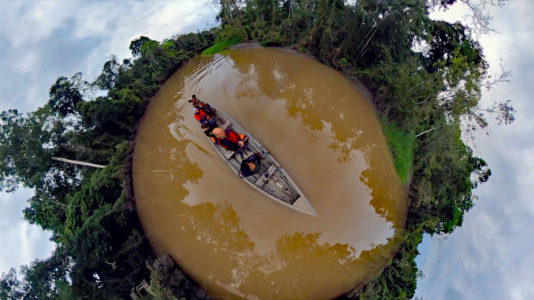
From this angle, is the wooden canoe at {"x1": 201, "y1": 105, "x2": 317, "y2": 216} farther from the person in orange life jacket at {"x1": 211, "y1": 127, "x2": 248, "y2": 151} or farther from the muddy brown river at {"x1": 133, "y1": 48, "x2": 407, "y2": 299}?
the muddy brown river at {"x1": 133, "y1": 48, "x2": 407, "y2": 299}

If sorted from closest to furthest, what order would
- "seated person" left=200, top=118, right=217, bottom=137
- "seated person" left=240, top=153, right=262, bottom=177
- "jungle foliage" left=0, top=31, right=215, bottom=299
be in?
"jungle foliage" left=0, top=31, right=215, bottom=299, "seated person" left=240, top=153, right=262, bottom=177, "seated person" left=200, top=118, right=217, bottom=137

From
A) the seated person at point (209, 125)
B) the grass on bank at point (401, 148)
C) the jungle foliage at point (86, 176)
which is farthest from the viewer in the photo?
the grass on bank at point (401, 148)

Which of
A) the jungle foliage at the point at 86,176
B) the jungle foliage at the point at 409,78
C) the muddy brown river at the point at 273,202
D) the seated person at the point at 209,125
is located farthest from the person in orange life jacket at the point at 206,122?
the jungle foliage at the point at 409,78

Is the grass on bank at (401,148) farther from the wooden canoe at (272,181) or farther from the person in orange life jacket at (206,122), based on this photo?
the person in orange life jacket at (206,122)

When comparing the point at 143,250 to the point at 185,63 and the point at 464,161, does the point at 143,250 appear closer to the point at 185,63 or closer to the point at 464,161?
the point at 185,63

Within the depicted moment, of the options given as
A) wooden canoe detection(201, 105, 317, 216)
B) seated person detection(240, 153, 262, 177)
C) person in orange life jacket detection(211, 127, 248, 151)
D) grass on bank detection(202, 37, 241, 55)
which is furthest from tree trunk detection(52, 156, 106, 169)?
grass on bank detection(202, 37, 241, 55)
